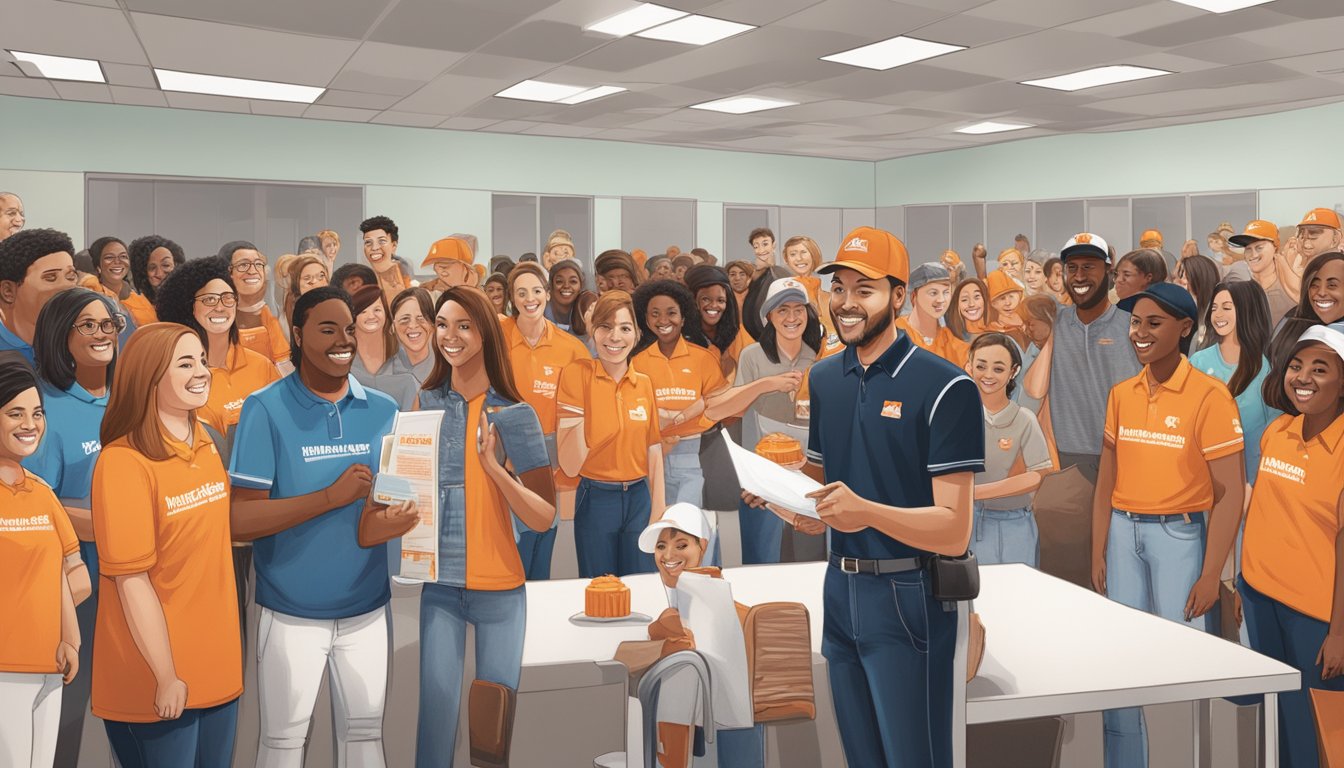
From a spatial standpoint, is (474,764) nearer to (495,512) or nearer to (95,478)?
(495,512)

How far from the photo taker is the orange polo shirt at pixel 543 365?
455 centimetres

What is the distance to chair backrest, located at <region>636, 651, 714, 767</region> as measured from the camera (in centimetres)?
211

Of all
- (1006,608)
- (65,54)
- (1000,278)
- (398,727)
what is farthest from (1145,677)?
(65,54)

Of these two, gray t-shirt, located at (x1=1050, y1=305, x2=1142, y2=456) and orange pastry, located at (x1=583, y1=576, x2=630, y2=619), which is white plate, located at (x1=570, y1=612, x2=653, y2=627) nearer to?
orange pastry, located at (x1=583, y1=576, x2=630, y2=619)

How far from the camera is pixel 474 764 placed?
8.08 feet

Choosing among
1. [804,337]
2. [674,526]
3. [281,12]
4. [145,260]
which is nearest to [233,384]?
[674,526]

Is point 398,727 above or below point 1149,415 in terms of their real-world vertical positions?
below

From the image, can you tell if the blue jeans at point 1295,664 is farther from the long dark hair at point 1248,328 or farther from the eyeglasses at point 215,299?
the eyeglasses at point 215,299

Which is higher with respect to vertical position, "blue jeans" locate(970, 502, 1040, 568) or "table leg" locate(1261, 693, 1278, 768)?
"blue jeans" locate(970, 502, 1040, 568)

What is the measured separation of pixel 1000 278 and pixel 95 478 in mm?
5166

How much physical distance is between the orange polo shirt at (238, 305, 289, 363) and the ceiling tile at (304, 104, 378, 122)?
6783 mm

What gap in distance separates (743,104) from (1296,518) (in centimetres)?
812

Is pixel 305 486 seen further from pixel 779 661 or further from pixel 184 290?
pixel 779 661

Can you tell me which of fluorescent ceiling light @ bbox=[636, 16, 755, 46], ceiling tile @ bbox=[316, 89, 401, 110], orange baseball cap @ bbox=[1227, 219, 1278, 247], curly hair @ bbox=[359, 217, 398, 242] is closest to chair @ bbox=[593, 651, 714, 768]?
curly hair @ bbox=[359, 217, 398, 242]
